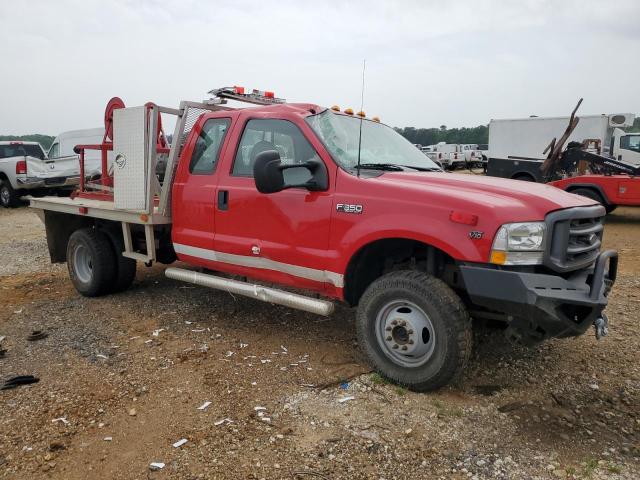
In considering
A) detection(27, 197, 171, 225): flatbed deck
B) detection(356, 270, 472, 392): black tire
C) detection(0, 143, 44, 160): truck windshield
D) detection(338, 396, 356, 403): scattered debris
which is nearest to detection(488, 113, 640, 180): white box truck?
detection(27, 197, 171, 225): flatbed deck

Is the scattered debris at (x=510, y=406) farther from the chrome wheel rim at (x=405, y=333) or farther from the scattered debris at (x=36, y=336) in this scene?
the scattered debris at (x=36, y=336)

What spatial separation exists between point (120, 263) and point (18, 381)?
224cm

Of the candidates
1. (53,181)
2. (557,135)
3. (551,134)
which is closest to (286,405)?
(53,181)

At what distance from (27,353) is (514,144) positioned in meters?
18.8

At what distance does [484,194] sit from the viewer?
3.41 meters

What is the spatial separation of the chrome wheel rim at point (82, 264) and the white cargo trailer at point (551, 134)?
15867mm

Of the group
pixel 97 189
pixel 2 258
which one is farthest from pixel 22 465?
pixel 2 258

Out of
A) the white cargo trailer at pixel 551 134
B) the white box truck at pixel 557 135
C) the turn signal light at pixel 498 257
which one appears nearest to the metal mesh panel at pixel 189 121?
the turn signal light at pixel 498 257

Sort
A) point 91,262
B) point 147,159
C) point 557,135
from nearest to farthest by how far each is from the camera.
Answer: point 147,159 < point 91,262 < point 557,135

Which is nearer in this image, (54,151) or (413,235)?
(413,235)

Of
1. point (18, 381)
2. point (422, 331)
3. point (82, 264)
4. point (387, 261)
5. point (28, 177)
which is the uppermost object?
point (28, 177)

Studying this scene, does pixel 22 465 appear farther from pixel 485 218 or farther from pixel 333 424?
pixel 485 218

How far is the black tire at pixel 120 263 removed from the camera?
5891 mm

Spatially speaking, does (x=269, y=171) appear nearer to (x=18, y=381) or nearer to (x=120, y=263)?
→ (x=18, y=381)
